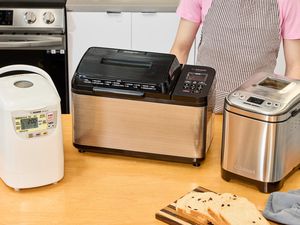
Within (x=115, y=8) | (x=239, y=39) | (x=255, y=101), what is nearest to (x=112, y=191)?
(x=255, y=101)

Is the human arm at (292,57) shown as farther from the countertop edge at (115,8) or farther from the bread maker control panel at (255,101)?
the countertop edge at (115,8)

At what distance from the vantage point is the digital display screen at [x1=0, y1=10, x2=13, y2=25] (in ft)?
9.30

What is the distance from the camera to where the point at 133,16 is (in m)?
2.86

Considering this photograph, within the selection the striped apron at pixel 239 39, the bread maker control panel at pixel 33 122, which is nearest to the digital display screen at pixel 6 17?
the striped apron at pixel 239 39

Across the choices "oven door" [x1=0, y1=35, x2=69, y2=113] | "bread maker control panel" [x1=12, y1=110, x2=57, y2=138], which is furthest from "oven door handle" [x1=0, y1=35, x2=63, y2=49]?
"bread maker control panel" [x1=12, y1=110, x2=57, y2=138]

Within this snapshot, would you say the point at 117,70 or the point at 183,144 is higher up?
the point at 117,70

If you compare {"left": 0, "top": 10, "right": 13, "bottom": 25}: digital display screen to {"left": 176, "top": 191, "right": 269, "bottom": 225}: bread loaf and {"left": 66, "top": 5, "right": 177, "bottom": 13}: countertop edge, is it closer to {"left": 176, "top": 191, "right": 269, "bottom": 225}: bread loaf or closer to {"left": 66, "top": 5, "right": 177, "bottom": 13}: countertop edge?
{"left": 66, "top": 5, "right": 177, "bottom": 13}: countertop edge

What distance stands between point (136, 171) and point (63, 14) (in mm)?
1582

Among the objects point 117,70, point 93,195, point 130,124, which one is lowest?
point 93,195

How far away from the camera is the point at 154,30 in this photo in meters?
2.89

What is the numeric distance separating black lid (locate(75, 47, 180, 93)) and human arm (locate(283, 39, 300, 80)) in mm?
691

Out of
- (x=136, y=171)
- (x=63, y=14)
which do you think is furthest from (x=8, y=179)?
(x=63, y=14)

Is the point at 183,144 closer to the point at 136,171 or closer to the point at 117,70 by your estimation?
the point at 136,171

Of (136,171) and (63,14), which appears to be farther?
(63,14)
